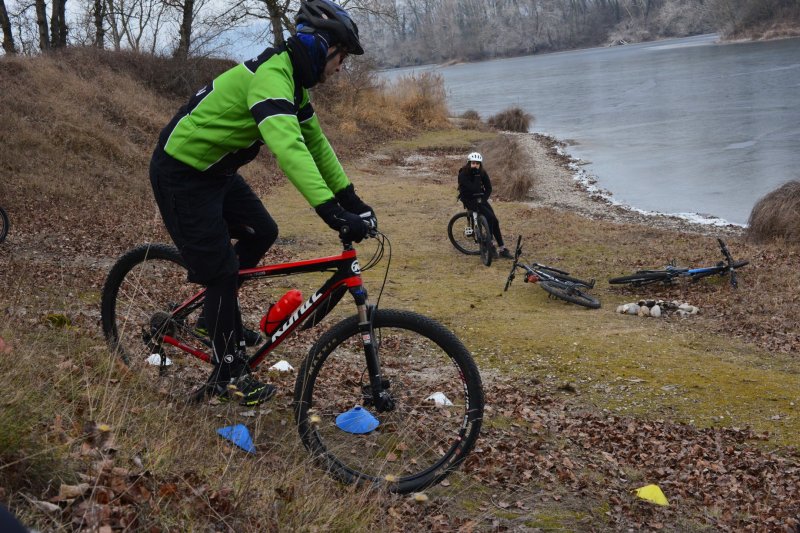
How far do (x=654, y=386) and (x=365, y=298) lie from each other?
153 inches

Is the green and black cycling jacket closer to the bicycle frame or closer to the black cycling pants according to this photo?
the black cycling pants

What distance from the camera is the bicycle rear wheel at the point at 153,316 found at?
4.98 m

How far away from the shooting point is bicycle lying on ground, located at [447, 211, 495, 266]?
14.4m

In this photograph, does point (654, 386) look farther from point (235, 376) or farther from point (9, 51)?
point (9, 51)

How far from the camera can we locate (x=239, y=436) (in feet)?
14.2

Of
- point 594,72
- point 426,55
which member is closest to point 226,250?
point 594,72

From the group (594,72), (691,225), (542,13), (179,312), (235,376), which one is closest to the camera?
(235,376)

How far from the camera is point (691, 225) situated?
2098cm

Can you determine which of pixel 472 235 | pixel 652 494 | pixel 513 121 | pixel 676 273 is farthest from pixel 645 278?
pixel 513 121

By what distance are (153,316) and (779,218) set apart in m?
13.9

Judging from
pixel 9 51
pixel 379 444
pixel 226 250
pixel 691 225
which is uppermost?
pixel 9 51

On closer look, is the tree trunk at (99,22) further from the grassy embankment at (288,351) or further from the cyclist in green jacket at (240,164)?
the cyclist in green jacket at (240,164)

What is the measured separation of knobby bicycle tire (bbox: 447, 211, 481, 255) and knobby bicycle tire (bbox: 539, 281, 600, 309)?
3388 mm

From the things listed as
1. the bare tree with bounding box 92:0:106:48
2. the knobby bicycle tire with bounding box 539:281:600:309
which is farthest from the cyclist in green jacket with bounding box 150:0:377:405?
the bare tree with bounding box 92:0:106:48
